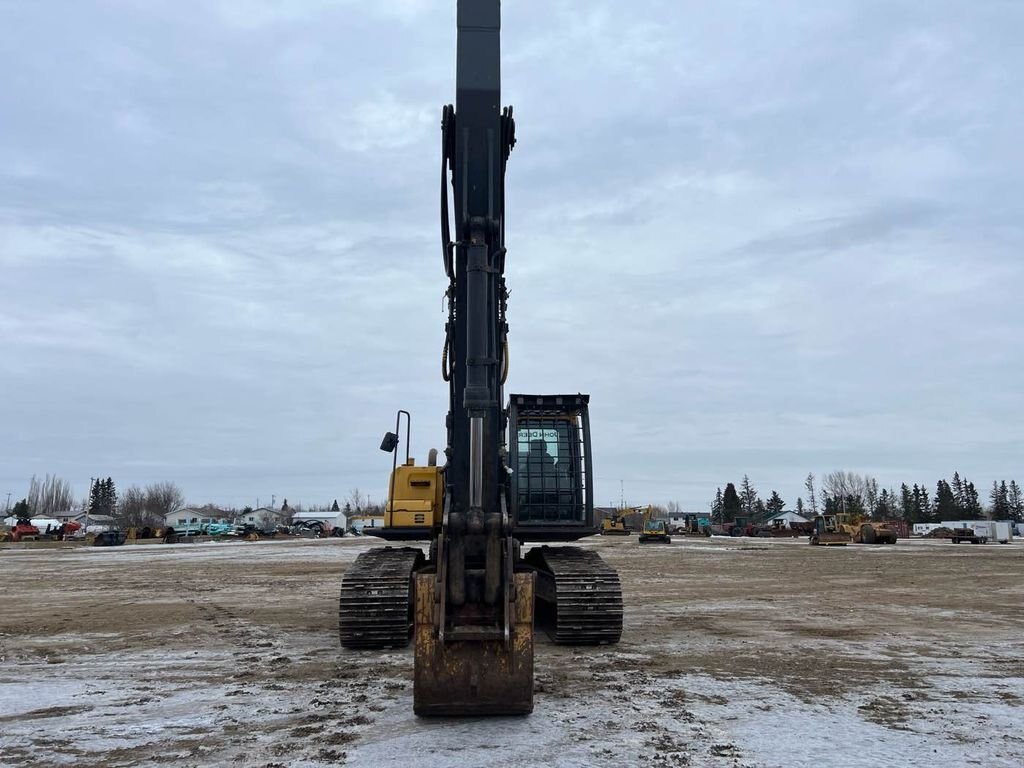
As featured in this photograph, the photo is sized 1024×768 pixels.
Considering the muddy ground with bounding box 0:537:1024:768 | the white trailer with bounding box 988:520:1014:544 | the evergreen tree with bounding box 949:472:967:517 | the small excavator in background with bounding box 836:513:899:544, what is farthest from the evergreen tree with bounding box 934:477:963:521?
the muddy ground with bounding box 0:537:1024:768

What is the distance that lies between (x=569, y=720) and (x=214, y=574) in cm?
2160

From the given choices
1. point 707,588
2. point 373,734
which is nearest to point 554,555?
point 373,734

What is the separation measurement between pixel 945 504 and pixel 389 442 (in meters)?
132

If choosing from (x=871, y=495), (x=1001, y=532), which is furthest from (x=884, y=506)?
(x=1001, y=532)

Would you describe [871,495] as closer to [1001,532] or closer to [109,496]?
[1001,532]

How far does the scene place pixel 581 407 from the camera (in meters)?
12.5

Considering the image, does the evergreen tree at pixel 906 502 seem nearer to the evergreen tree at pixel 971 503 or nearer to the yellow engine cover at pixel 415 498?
the evergreen tree at pixel 971 503

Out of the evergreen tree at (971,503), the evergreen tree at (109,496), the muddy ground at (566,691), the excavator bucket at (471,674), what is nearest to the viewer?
the muddy ground at (566,691)

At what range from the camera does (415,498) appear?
11.9 meters

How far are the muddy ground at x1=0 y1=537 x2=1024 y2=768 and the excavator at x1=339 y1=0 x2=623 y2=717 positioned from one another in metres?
0.44

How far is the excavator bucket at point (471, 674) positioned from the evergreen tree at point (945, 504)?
120 meters

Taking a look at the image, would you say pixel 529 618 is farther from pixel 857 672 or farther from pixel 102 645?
pixel 102 645

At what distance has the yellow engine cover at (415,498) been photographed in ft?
38.4

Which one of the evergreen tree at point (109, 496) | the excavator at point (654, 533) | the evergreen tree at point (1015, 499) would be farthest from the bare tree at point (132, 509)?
the evergreen tree at point (1015, 499)
